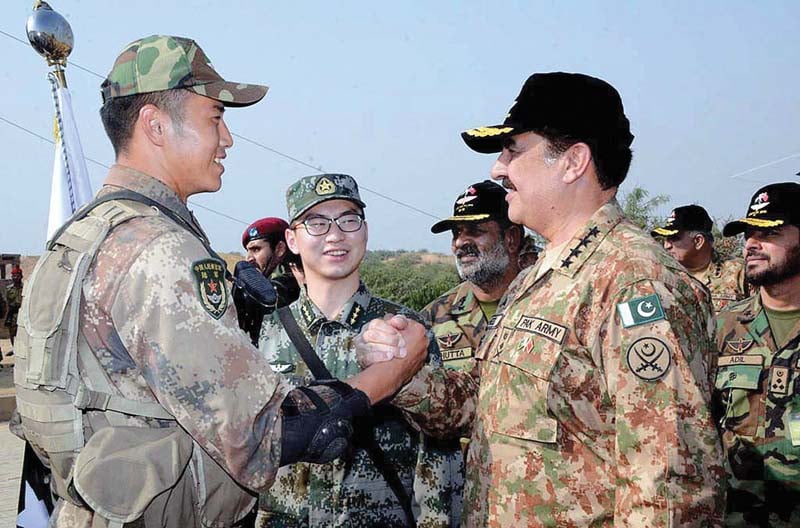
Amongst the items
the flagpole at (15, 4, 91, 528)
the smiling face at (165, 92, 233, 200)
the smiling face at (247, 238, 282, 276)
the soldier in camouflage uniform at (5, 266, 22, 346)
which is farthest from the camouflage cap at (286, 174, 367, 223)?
the soldier in camouflage uniform at (5, 266, 22, 346)

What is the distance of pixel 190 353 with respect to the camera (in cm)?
196

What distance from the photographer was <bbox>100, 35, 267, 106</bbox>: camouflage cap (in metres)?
2.29

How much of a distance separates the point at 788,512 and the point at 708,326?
207 cm

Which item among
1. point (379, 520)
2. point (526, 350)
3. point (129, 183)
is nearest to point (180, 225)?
point (129, 183)

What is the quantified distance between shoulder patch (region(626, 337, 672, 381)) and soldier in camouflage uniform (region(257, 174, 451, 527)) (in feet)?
4.36

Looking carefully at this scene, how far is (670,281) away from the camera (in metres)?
2.13

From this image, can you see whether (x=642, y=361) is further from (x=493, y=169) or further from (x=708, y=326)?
(x=493, y=169)

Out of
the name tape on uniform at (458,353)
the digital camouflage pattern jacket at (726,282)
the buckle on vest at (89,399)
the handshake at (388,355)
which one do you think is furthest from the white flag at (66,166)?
the digital camouflage pattern jacket at (726,282)

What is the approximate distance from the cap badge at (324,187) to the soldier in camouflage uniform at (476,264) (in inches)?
79.4

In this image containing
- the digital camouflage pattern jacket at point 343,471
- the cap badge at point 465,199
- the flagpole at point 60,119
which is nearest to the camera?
the digital camouflage pattern jacket at point 343,471

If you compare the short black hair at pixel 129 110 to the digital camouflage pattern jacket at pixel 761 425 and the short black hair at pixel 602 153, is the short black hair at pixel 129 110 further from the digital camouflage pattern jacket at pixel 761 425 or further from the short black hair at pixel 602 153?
the digital camouflage pattern jacket at pixel 761 425

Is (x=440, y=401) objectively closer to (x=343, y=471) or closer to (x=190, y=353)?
(x=343, y=471)

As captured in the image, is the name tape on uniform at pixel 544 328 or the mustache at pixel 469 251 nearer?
the name tape on uniform at pixel 544 328

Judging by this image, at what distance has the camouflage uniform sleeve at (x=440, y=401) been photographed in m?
2.76
